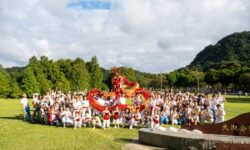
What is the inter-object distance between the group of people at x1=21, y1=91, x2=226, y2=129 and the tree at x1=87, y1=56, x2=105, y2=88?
55.3m

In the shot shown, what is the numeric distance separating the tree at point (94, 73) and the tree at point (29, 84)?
53.1 feet

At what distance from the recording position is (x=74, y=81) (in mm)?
72938

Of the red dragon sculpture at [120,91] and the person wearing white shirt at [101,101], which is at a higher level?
the red dragon sculpture at [120,91]

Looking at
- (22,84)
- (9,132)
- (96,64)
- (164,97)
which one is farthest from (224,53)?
(9,132)

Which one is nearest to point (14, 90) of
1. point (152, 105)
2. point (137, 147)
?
point (152, 105)

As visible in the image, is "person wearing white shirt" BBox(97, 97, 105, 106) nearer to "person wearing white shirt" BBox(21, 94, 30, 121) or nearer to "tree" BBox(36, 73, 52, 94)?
"person wearing white shirt" BBox(21, 94, 30, 121)

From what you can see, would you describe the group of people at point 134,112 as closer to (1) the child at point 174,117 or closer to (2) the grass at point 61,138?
(1) the child at point 174,117

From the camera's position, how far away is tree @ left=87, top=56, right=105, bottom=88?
7806 cm

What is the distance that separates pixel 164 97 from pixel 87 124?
570cm

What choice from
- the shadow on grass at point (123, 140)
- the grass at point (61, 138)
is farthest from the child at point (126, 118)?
the shadow on grass at point (123, 140)

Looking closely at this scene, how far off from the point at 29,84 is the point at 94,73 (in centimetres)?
1871

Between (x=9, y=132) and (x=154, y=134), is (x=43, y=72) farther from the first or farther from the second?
(x=154, y=134)

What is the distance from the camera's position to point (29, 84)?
210 ft

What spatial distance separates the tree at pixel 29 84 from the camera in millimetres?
63816
